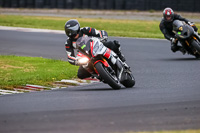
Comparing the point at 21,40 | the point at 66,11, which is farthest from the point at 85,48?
the point at 66,11

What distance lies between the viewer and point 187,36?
15812 millimetres

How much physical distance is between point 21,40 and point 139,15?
15.8m

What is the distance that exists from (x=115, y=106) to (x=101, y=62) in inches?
88.8

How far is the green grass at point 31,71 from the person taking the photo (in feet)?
40.0

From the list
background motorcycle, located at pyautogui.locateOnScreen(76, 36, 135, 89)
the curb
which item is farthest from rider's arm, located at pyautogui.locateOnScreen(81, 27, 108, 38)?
the curb

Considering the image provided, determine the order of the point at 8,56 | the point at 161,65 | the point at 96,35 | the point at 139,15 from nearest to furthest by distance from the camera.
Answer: the point at 96,35, the point at 161,65, the point at 8,56, the point at 139,15

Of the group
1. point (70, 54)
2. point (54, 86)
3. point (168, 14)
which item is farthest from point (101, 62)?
point (168, 14)

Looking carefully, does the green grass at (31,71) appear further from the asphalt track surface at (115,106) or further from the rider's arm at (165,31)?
the rider's arm at (165,31)

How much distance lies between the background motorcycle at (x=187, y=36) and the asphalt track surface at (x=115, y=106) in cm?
149

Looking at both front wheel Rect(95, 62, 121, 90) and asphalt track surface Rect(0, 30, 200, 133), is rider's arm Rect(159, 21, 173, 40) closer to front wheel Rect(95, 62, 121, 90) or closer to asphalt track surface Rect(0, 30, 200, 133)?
asphalt track surface Rect(0, 30, 200, 133)

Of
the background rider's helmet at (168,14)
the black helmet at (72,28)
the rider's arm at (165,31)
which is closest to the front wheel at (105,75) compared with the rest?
the black helmet at (72,28)

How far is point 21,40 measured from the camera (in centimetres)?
2241

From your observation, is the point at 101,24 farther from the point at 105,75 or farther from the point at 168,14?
the point at 105,75

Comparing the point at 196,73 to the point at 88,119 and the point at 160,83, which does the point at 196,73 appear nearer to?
the point at 160,83
